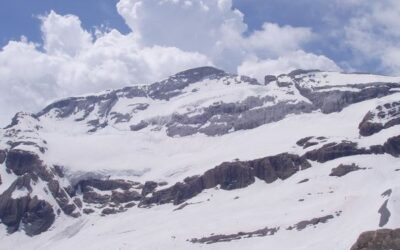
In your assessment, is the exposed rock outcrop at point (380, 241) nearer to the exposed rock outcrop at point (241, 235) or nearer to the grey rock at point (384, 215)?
the grey rock at point (384, 215)

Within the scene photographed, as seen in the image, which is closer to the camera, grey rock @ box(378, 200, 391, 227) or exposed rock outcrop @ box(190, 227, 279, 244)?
grey rock @ box(378, 200, 391, 227)

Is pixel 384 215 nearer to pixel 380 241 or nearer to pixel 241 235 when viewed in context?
pixel 241 235

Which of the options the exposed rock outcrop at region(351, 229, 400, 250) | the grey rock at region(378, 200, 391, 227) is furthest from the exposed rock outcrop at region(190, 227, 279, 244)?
the exposed rock outcrop at region(351, 229, 400, 250)

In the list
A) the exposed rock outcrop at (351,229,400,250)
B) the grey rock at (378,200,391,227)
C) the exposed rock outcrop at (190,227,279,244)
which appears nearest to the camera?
the exposed rock outcrop at (351,229,400,250)

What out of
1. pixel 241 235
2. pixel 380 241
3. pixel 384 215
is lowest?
pixel 380 241

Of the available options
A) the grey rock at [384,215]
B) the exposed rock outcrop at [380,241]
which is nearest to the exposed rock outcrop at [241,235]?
the grey rock at [384,215]

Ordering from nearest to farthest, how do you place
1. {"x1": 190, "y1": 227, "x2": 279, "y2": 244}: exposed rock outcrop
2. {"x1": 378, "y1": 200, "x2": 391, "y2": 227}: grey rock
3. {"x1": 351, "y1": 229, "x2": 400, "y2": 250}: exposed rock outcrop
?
{"x1": 351, "y1": 229, "x2": 400, "y2": 250}: exposed rock outcrop < {"x1": 378, "y1": 200, "x2": 391, "y2": 227}: grey rock < {"x1": 190, "y1": 227, "x2": 279, "y2": 244}: exposed rock outcrop

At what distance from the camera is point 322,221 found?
187 metres

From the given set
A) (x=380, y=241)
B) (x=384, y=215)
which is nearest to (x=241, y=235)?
(x=384, y=215)

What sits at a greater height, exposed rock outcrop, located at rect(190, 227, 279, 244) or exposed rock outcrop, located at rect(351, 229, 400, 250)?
exposed rock outcrop, located at rect(190, 227, 279, 244)

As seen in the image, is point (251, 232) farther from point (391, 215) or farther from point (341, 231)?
point (391, 215)

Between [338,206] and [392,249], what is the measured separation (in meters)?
115

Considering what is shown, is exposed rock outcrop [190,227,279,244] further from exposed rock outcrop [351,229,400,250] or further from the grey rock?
exposed rock outcrop [351,229,400,250]

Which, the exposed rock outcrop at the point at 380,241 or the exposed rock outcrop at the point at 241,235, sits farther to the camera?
the exposed rock outcrop at the point at 241,235
